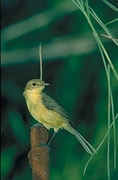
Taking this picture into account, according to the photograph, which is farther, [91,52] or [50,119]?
[91,52]

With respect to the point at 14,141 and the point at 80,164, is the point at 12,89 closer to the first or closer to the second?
the point at 14,141

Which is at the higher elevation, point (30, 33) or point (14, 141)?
point (30, 33)

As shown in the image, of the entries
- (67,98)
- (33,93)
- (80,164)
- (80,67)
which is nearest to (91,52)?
(80,67)

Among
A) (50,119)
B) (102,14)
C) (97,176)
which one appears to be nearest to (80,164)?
(97,176)

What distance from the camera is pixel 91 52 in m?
1.89

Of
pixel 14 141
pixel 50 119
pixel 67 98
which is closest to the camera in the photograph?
pixel 50 119

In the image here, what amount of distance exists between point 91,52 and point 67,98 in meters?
0.22

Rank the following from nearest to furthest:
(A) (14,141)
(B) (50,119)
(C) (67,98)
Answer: (B) (50,119) → (C) (67,98) → (A) (14,141)

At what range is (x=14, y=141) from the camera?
6.57 ft

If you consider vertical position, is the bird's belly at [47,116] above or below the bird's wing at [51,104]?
below

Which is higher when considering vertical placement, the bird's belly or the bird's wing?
the bird's wing

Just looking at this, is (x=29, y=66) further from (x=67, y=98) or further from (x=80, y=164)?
(x=80, y=164)

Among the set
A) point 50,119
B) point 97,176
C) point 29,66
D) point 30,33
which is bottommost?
point 97,176

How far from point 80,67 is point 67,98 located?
0.44ft
